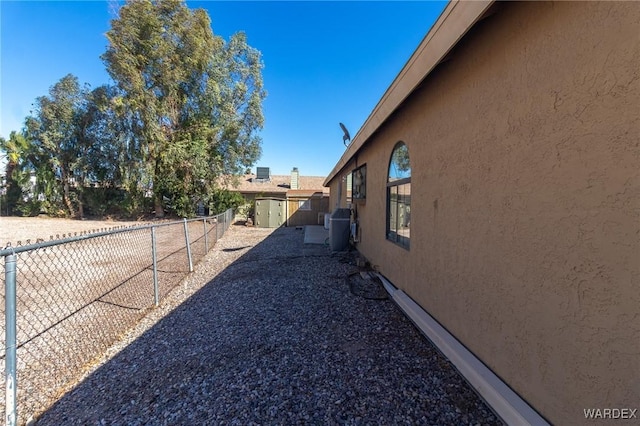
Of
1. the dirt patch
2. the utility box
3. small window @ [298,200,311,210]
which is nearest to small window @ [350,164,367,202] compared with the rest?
the utility box

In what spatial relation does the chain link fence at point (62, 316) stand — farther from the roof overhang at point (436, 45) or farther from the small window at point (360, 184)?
the small window at point (360, 184)

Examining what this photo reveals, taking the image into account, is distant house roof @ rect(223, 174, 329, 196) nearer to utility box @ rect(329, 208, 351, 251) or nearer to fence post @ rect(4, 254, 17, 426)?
utility box @ rect(329, 208, 351, 251)

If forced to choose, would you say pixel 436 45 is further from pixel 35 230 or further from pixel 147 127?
pixel 35 230

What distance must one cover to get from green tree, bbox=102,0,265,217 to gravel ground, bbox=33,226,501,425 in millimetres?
16270

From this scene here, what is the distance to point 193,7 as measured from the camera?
60.5ft

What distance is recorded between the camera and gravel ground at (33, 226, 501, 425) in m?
2.12

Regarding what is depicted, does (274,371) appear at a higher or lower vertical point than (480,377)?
lower

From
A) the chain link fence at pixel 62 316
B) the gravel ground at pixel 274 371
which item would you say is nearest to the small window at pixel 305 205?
the chain link fence at pixel 62 316

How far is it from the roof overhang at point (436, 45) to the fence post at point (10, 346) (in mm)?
3816

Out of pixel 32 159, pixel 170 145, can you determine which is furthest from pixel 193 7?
pixel 32 159

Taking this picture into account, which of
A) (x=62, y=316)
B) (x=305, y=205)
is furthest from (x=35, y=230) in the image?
(x=62, y=316)

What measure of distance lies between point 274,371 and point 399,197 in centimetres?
338

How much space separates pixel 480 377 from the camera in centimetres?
226

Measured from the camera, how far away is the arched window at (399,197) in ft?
14.3
